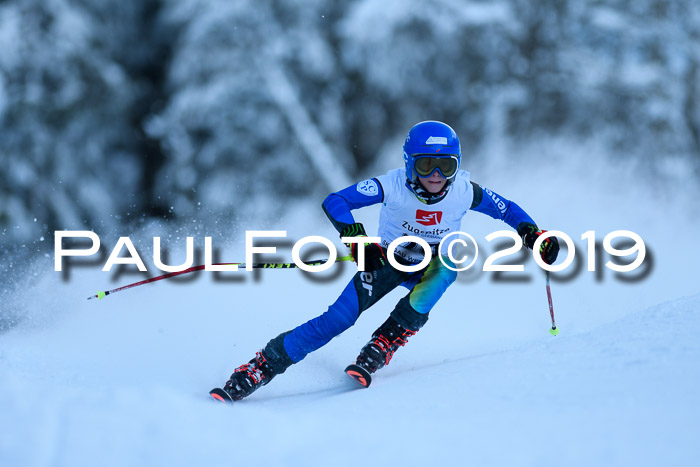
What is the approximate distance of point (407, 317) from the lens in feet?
11.9

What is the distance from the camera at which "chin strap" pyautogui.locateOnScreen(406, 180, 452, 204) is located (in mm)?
3521

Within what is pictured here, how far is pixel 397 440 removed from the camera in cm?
200

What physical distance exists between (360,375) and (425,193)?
1044mm

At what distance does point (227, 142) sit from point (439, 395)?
8.77 metres

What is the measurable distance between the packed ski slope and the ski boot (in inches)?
3.6

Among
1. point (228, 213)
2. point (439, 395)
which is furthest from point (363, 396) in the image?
point (228, 213)

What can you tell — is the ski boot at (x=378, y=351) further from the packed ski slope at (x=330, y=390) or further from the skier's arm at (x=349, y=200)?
the skier's arm at (x=349, y=200)

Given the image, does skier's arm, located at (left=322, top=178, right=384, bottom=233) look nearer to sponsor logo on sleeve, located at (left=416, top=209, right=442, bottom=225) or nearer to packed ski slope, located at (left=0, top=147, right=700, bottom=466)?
sponsor logo on sleeve, located at (left=416, top=209, right=442, bottom=225)

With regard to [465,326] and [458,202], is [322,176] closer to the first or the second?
[465,326]

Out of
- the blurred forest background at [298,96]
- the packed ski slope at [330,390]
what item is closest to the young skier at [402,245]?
the packed ski slope at [330,390]

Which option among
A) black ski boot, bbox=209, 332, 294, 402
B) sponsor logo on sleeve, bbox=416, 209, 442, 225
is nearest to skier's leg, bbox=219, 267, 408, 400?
black ski boot, bbox=209, 332, 294, 402

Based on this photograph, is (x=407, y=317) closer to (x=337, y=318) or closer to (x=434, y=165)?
(x=337, y=318)

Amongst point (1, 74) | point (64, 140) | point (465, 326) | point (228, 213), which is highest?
point (1, 74)

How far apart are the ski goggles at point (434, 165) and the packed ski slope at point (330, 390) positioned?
3.26ft
